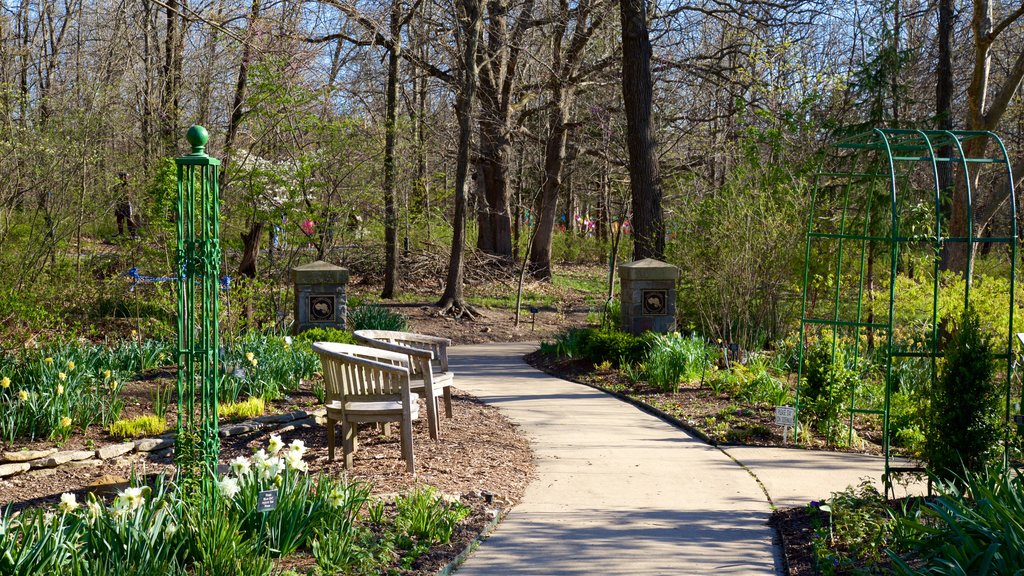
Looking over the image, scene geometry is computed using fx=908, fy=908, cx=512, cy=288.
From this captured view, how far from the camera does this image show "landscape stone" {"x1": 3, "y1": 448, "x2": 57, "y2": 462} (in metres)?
5.94

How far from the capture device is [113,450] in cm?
630

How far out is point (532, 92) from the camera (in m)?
21.3

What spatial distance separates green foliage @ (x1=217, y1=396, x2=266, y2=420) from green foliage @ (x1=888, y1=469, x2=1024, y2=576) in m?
4.94

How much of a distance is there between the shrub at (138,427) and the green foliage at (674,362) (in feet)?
17.0

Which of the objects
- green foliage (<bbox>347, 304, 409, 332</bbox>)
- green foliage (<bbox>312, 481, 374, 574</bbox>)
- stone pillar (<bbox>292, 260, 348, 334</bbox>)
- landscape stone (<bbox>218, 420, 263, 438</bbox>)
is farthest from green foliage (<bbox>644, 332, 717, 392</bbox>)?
green foliage (<bbox>312, 481, 374, 574</bbox>)

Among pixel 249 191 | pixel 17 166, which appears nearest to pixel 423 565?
pixel 17 166

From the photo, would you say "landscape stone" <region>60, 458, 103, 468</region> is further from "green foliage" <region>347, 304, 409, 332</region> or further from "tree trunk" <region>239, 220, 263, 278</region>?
"tree trunk" <region>239, 220, 263, 278</region>

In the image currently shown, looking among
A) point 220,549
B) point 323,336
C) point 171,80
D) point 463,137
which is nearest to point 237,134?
point 171,80

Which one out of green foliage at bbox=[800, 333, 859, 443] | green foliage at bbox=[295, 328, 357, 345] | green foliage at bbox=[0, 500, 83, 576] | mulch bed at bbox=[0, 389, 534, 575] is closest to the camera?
green foliage at bbox=[0, 500, 83, 576]

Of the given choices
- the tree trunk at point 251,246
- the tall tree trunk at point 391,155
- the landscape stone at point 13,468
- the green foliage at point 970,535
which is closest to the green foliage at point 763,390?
the green foliage at point 970,535

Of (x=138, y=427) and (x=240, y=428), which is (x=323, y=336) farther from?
(x=138, y=427)

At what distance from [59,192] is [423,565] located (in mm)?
7902

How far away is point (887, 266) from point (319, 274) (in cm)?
1172

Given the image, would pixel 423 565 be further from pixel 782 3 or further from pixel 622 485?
pixel 782 3
